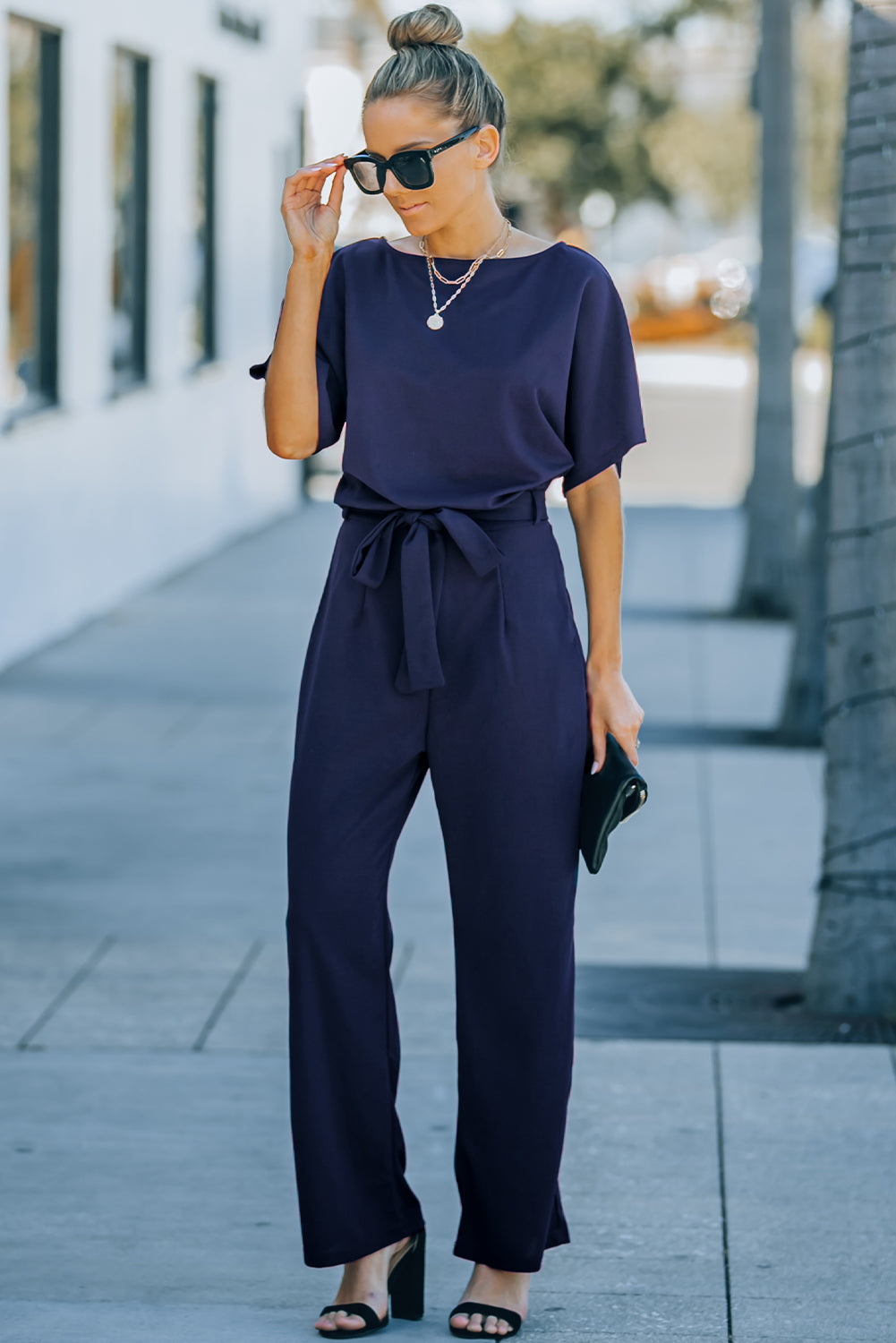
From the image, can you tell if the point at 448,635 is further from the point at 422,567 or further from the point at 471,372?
the point at 471,372

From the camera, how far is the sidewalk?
11.6ft

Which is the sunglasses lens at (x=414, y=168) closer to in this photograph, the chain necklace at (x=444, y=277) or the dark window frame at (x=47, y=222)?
the chain necklace at (x=444, y=277)

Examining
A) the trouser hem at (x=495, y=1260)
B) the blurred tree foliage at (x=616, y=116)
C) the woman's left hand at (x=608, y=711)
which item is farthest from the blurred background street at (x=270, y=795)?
the blurred tree foliage at (x=616, y=116)

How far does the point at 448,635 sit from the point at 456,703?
0.33ft

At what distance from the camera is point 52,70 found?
10656 mm

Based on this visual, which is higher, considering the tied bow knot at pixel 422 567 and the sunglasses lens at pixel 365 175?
the sunglasses lens at pixel 365 175

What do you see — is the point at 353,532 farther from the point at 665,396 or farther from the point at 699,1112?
the point at 665,396

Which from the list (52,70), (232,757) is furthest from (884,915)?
(52,70)

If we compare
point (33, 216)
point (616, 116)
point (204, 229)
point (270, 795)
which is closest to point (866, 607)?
point (270, 795)

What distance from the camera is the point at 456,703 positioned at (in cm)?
321

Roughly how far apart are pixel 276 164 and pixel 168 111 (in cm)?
405

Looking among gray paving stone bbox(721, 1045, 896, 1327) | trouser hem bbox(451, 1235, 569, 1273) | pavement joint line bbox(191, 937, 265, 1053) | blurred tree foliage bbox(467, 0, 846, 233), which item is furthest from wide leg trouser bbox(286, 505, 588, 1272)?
blurred tree foliage bbox(467, 0, 846, 233)

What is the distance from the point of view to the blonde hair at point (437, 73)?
122 inches

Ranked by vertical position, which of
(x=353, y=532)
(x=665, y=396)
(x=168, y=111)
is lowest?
(x=665, y=396)
